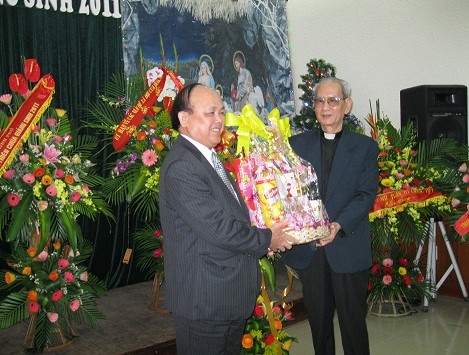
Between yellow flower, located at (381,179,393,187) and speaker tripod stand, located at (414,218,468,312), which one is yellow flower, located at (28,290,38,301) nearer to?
yellow flower, located at (381,179,393,187)

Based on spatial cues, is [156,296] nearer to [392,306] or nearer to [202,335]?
[392,306]

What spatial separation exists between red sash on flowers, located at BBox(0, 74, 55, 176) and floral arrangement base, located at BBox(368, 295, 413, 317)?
8.19ft

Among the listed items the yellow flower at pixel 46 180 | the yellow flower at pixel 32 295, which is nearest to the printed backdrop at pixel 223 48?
the yellow flower at pixel 46 180

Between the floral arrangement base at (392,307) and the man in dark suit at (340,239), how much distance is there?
4.93 feet

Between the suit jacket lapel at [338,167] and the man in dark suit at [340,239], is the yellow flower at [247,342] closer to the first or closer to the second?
the man in dark suit at [340,239]

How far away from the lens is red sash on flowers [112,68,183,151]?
302 centimetres

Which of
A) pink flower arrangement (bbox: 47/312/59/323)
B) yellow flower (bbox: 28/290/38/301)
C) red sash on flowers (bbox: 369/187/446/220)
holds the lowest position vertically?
pink flower arrangement (bbox: 47/312/59/323)

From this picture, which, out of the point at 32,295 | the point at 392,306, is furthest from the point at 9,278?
the point at 392,306

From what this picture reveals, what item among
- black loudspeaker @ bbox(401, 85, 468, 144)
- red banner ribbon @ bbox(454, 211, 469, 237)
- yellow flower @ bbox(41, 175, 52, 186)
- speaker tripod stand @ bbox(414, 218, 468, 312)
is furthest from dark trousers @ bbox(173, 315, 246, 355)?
black loudspeaker @ bbox(401, 85, 468, 144)

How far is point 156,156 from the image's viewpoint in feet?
9.77

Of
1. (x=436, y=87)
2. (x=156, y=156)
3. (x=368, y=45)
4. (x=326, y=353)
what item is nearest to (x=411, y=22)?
(x=368, y=45)

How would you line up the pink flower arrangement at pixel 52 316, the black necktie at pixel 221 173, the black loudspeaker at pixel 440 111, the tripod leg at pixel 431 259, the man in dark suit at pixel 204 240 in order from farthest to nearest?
the black loudspeaker at pixel 440 111 → the tripod leg at pixel 431 259 → the pink flower arrangement at pixel 52 316 → the black necktie at pixel 221 173 → the man in dark suit at pixel 204 240

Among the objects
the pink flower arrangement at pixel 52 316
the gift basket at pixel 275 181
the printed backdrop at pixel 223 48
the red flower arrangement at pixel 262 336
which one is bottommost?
the red flower arrangement at pixel 262 336

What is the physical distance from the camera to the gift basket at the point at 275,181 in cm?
171
